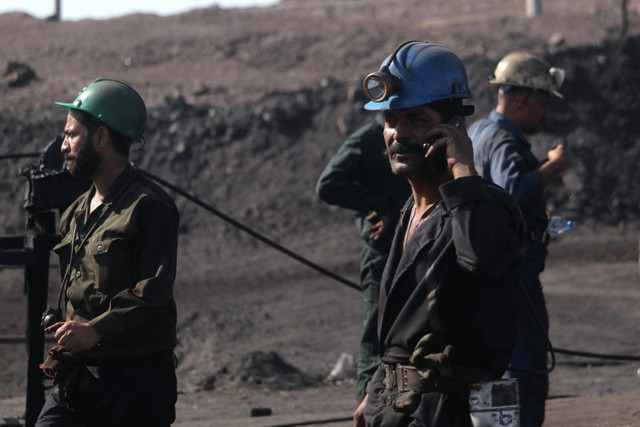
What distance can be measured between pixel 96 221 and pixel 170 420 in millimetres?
875

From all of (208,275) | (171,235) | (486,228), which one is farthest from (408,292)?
(208,275)

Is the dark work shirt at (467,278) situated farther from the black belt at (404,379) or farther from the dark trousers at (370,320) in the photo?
the dark trousers at (370,320)

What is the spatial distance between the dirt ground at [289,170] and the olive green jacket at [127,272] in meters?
3.09

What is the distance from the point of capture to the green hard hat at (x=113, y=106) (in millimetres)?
4387

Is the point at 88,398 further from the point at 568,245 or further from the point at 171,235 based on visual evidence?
the point at 568,245

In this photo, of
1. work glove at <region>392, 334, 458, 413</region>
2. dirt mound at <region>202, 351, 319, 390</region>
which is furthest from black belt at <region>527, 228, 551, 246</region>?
dirt mound at <region>202, 351, 319, 390</region>

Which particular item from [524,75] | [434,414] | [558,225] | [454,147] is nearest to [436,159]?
[454,147]

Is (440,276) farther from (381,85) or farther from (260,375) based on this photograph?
(260,375)

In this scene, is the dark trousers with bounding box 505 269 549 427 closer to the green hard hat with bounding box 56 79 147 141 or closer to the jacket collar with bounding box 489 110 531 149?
the jacket collar with bounding box 489 110 531 149

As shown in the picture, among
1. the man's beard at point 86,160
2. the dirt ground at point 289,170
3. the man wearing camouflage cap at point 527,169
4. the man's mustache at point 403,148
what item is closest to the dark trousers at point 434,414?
the man's mustache at point 403,148

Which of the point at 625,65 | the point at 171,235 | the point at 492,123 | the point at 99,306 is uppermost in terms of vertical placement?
the point at 625,65

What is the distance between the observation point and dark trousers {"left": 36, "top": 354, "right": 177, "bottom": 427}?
13.6 feet

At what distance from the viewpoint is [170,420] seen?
4258 millimetres

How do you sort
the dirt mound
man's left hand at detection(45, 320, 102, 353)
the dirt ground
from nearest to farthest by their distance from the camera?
man's left hand at detection(45, 320, 102, 353), the dirt mound, the dirt ground
